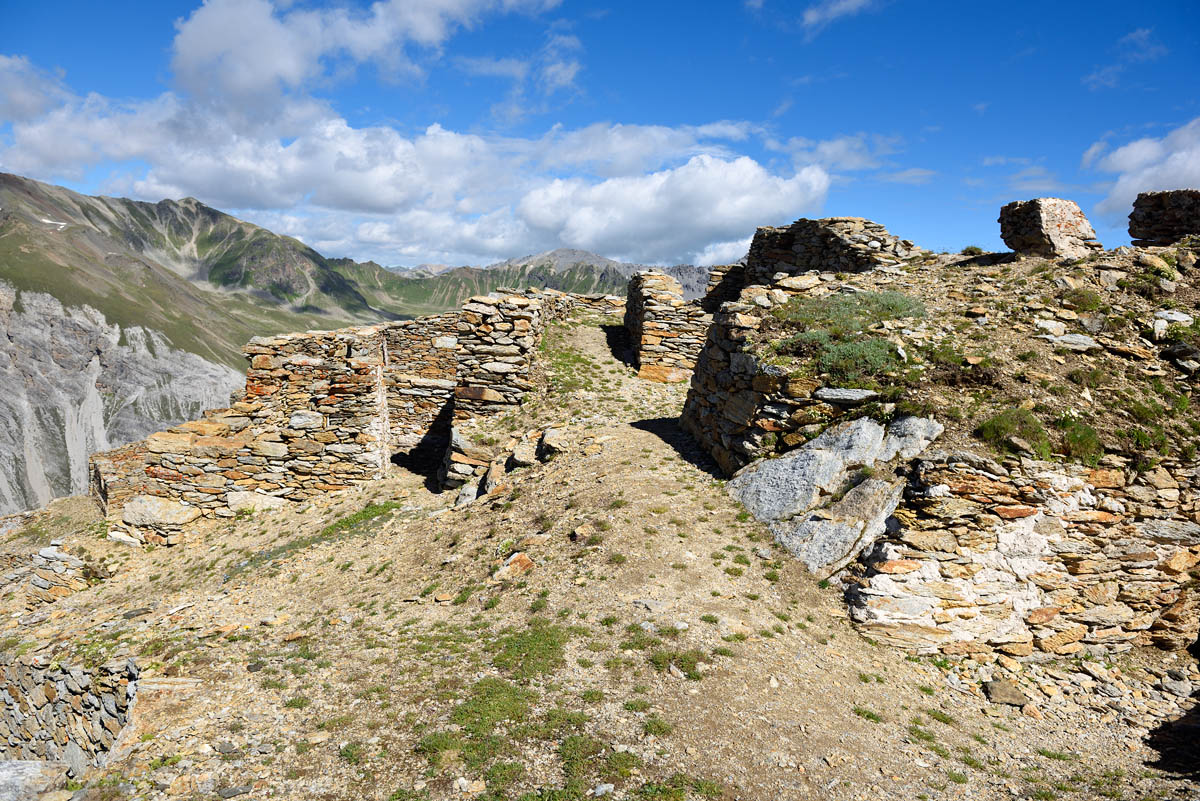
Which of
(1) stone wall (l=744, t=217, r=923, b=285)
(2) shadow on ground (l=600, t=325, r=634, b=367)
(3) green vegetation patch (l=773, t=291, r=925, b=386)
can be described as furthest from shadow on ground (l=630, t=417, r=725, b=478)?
(1) stone wall (l=744, t=217, r=923, b=285)

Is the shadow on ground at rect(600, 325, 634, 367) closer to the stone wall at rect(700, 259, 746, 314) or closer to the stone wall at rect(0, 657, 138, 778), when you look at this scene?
the stone wall at rect(700, 259, 746, 314)

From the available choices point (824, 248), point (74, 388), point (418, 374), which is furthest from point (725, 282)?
point (74, 388)

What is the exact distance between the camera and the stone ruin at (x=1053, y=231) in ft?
53.6

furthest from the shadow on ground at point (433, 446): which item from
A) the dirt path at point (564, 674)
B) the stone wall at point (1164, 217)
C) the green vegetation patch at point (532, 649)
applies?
the stone wall at point (1164, 217)

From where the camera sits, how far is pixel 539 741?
6.79 m

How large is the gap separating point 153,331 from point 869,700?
786 feet

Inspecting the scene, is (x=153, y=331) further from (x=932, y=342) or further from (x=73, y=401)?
(x=932, y=342)

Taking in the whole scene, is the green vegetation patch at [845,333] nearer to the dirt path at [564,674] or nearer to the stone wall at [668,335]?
the dirt path at [564,674]

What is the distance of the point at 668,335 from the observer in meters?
22.2

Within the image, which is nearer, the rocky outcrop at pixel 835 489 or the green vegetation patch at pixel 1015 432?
the green vegetation patch at pixel 1015 432

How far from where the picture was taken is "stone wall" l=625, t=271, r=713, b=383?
21938 mm

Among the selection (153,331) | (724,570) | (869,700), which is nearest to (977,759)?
(869,700)

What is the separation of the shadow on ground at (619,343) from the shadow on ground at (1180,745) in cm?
1663

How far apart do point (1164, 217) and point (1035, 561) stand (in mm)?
14584
